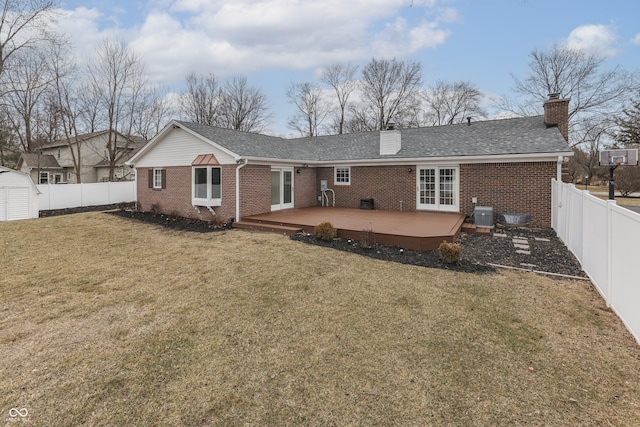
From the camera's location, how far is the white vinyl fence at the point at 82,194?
1688 cm

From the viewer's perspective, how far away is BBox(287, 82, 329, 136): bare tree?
35156 mm

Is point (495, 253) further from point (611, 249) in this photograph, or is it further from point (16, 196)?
point (16, 196)

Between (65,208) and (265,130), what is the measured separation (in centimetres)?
2243

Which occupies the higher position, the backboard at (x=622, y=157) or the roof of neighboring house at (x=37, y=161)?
the roof of neighboring house at (x=37, y=161)

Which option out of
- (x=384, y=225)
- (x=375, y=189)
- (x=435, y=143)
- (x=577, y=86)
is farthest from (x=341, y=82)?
(x=384, y=225)

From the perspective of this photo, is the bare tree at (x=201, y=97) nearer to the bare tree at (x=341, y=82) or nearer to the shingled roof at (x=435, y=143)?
the bare tree at (x=341, y=82)

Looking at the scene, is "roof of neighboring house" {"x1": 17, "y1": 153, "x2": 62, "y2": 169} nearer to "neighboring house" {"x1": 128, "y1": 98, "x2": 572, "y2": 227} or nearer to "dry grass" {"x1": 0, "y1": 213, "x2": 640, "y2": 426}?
"neighboring house" {"x1": 128, "y1": 98, "x2": 572, "y2": 227}

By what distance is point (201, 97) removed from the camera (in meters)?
33.4

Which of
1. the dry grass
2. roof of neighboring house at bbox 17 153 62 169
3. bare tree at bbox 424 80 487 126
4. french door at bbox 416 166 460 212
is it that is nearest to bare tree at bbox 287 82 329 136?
bare tree at bbox 424 80 487 126

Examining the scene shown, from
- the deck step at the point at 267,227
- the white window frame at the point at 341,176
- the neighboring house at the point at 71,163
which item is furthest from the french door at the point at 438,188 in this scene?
the neighboring house at the point at 71,163

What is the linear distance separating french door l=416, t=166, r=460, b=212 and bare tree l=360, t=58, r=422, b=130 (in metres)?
19.7

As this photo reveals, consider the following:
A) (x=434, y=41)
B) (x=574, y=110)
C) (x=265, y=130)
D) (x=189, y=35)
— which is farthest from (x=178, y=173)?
(x=574, y=110)

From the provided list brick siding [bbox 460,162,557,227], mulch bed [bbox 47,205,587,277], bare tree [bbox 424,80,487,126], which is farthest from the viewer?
bare tree [bbox 424,80,487,126]

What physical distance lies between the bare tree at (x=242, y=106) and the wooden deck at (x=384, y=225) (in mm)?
25171
